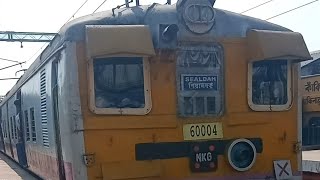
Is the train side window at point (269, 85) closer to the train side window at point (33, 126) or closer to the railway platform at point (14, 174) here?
the train side window at point (33, 126)

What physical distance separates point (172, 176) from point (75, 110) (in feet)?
3.71

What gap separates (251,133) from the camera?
192 inches

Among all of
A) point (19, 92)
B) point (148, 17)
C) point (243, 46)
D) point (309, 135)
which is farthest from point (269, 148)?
point (309, 135)

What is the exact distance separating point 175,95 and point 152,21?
744mm

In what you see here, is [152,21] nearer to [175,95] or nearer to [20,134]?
[175,95]

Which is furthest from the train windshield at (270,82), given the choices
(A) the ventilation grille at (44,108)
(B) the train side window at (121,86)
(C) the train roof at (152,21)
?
(A) the ventilation grille at (44,108)

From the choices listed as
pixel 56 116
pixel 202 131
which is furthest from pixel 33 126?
pixel 202 131

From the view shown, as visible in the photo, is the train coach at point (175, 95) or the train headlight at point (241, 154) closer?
the train coach at point (175, 95)

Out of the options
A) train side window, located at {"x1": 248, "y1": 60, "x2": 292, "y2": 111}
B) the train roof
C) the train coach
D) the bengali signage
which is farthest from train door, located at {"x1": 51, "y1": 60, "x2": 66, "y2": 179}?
train side window, located at {"x1": 248, "y1": 60, "x2": 292, "y2": 111}

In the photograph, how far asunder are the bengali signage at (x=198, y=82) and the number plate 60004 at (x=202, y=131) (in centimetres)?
36

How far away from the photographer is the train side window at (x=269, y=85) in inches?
194

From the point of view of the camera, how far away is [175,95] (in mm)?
4594

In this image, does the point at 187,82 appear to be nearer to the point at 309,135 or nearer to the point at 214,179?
the point at 214,179

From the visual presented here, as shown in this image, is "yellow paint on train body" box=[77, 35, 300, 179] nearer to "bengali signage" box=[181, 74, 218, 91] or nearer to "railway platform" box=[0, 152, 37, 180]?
"bengali signage" box=[181, 74, 218, 91]
